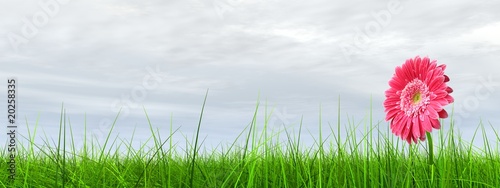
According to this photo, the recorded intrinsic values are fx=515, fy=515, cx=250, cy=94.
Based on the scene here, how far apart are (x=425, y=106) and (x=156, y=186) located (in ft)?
3.81

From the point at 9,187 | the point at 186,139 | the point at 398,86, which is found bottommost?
the point at 9,187

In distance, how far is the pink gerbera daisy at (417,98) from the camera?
1.70 meters

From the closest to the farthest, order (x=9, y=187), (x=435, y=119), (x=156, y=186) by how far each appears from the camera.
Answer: (x=435, y=119) < (x=156, y=186) < (x=9, y=187)

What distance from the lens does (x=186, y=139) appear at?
2.41 metres

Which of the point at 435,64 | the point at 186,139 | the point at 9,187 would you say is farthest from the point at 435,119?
the point at 9,187

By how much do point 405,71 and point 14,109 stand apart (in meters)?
1.91

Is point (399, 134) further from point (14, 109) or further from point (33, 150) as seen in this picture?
point (33, 150)

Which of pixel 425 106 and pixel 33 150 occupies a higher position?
pixel 425 106

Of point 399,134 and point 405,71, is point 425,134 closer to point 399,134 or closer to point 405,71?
point 399,134

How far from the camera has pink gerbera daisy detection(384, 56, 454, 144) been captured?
1.70 m

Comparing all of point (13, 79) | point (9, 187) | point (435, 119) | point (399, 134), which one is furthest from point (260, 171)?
point (13, 79)

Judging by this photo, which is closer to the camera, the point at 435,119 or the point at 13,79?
the point at 435,119

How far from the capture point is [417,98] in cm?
178

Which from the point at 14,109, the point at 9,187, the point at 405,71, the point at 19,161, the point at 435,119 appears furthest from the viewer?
the point at 19,161
